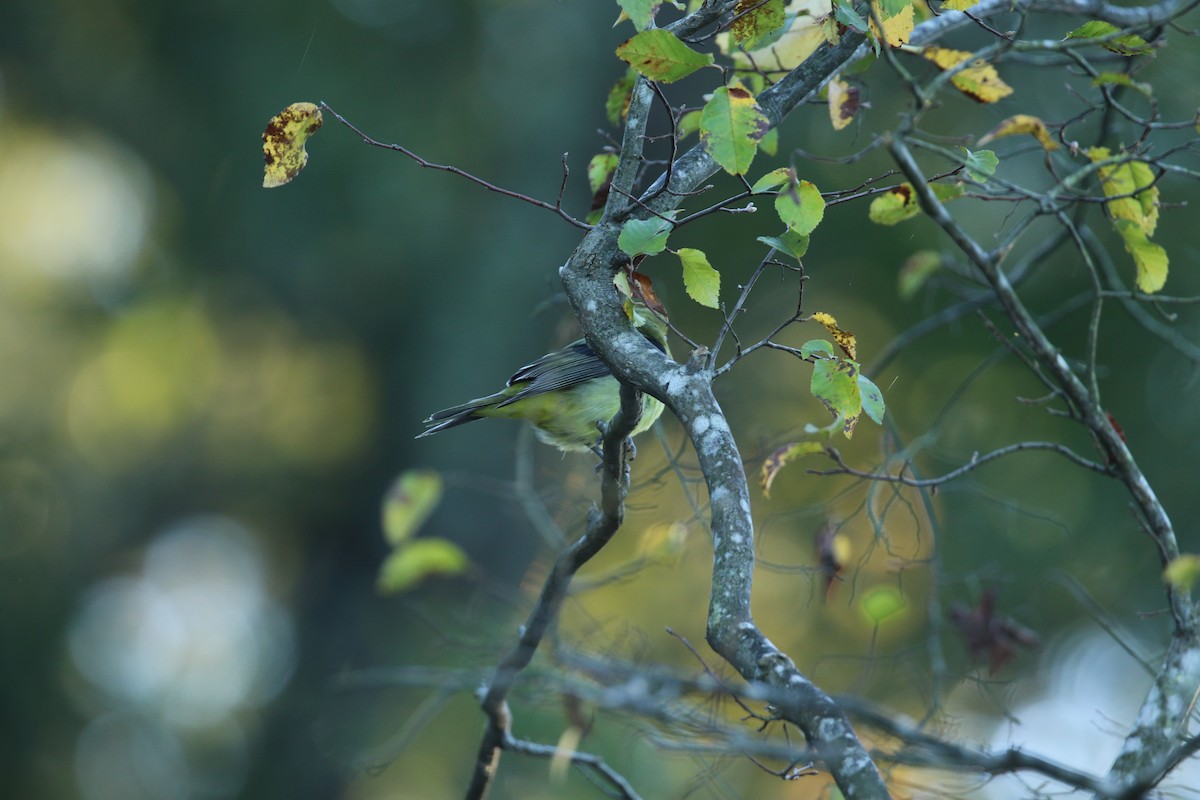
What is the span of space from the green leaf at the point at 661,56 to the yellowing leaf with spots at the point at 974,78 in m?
0.75

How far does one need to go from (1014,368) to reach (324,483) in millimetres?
7147

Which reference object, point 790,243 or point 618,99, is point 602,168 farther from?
point 790,243

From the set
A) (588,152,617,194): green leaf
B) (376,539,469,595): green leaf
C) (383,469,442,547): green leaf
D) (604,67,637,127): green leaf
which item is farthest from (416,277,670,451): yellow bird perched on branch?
(588,152,617,194): green leaf

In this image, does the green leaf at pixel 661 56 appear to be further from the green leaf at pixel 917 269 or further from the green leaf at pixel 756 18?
the green leaf at pixel 917 269

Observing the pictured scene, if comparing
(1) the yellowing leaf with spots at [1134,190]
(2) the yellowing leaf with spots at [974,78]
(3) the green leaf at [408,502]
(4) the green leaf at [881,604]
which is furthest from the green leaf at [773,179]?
(3) the green leaf at [408,502]

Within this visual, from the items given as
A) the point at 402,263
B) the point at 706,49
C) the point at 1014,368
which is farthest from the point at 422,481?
the point at 402,263

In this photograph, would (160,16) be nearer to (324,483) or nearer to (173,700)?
(324,483)

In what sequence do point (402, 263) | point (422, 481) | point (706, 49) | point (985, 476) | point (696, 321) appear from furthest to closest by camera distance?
point (402, 263) < point (696, 321) < point (985, 476) < point (422, 481) < point (706, 49)

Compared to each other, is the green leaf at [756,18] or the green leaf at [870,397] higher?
the green leaf at [756,18]

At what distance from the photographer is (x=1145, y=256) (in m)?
3.04

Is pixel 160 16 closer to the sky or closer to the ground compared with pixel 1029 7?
closer to the sky

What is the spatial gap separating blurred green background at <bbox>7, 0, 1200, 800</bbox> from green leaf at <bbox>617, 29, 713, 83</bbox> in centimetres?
622

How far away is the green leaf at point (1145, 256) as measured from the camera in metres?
3.00

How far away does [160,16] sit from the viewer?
41.2 feet
